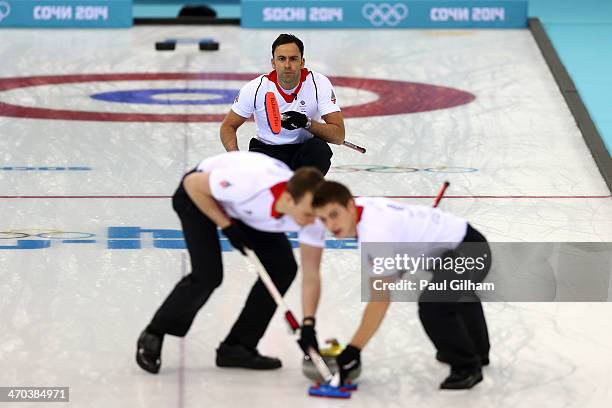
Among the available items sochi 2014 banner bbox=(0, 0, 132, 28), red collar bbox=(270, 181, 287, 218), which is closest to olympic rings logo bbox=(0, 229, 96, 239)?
red collar bbox=(270, 181, 287, 218)

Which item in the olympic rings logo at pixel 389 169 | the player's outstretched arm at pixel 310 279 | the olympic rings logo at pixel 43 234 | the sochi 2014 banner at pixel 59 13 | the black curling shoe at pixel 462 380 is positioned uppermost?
the sochi 2014 banner at pixel 59 13

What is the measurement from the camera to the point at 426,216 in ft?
18.8

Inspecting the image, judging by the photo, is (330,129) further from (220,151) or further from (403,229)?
(220,151)

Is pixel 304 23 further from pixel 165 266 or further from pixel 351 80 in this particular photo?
pixel 165 266

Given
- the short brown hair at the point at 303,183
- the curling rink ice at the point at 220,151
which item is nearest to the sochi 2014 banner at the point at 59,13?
the curling rink ice at the point at 220,151

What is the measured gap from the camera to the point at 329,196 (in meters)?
5.31

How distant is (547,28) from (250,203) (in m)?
10.5

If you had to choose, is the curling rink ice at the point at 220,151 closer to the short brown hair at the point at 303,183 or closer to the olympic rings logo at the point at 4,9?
the olympic rings logo at the point at 4,9

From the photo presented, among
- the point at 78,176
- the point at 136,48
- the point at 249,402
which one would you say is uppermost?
the point at 136,48

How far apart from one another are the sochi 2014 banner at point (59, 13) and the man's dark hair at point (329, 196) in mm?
10412

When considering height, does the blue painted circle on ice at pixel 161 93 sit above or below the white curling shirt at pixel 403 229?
above

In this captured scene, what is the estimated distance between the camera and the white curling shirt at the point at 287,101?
792 cm

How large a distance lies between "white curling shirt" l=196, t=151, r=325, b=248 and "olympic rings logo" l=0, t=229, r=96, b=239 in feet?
9.22

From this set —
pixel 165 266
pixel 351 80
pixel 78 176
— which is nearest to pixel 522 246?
pixel 165 266
